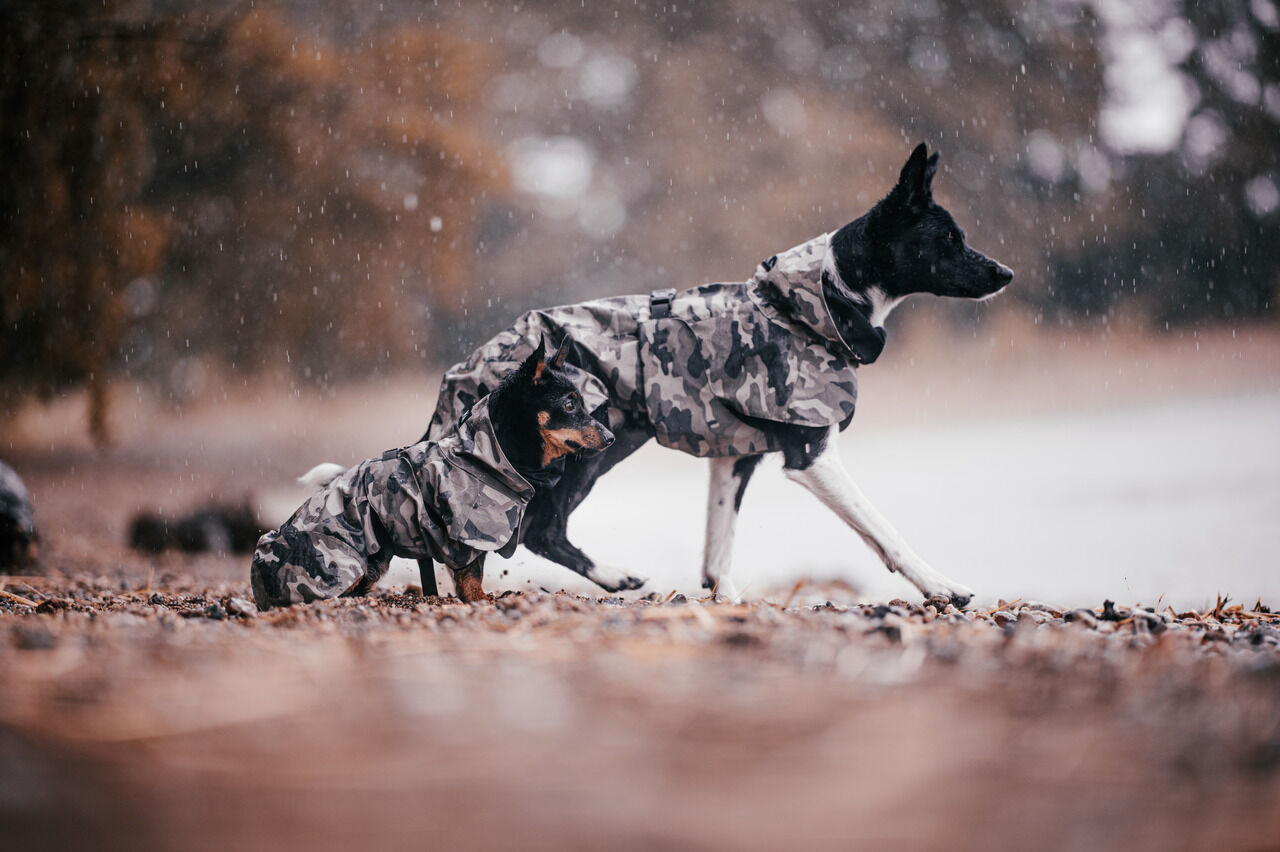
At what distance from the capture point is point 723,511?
4.87 m

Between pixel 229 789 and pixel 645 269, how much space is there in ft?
52.5

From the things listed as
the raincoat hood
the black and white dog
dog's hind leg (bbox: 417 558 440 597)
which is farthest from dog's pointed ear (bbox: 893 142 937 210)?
dog's hind leg (bbox: 417 558 440 597)

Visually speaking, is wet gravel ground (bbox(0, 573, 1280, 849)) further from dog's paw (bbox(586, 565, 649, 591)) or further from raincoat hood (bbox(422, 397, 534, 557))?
dog's paw (bbox(586, 565, 649, 591))

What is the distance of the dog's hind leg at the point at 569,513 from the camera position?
15.4ft

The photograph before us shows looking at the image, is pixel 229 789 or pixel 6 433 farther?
pixel 6 433

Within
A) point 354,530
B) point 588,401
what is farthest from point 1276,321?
point 354,530

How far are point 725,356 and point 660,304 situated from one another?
42 centimetres

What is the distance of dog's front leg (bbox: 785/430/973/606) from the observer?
4.43 metres

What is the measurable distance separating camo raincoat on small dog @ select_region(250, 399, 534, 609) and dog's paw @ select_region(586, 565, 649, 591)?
0.62 metres

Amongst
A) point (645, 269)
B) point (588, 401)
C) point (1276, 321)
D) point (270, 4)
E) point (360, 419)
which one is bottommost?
point (588, 401)

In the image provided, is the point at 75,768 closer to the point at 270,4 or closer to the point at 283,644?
the point at 283,644

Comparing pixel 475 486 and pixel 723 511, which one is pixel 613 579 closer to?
pixel 723 511

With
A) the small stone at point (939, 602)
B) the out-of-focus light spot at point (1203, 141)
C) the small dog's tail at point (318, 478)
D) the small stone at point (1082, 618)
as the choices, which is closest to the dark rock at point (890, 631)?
the small stone at point (1082, 618)

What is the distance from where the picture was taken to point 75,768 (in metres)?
1.55
